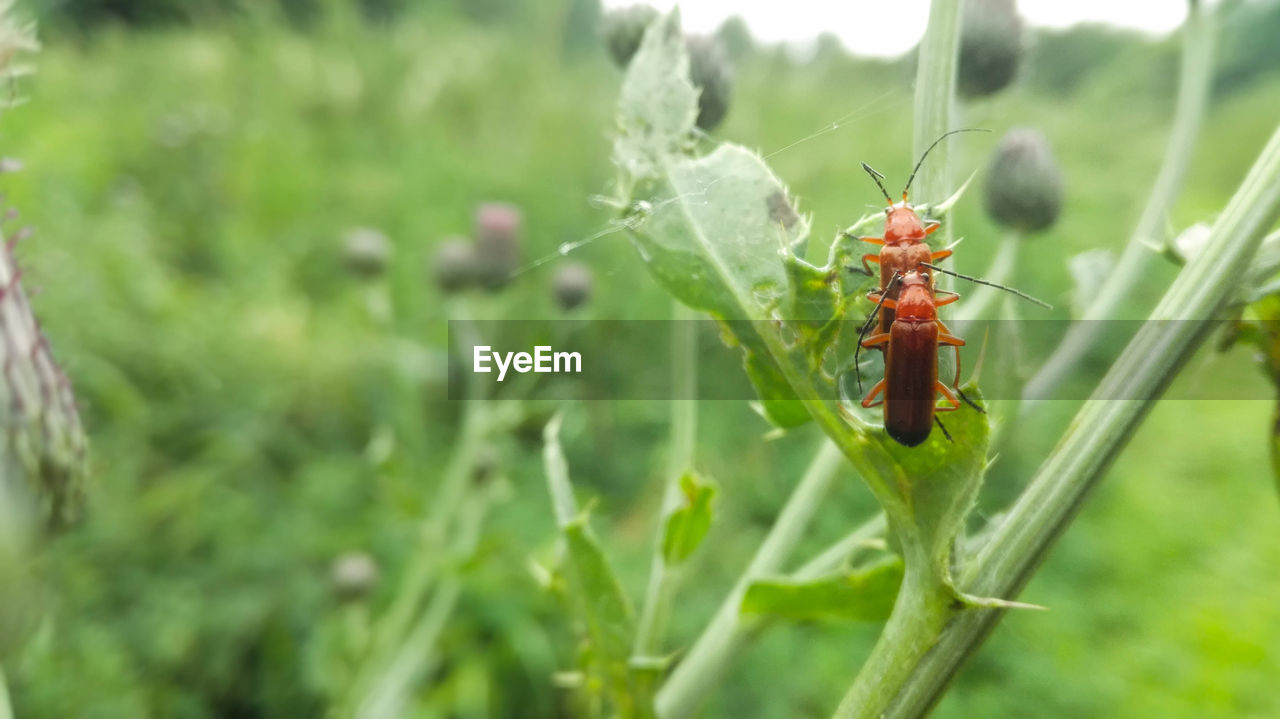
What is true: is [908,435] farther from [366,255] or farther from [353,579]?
[366,255]

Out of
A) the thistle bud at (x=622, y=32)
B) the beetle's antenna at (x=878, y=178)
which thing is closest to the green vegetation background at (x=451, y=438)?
the beetle's antenna at (x=878, y=178)

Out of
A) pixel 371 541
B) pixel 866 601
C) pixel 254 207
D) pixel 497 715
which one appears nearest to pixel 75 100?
pixel 254 207

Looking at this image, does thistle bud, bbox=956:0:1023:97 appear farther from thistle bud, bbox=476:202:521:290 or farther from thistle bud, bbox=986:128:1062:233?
thistle bud, bbox=476:202:521:290

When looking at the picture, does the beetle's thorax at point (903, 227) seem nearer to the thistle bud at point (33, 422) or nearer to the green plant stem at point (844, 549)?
the green plant stem at point (844, 549)

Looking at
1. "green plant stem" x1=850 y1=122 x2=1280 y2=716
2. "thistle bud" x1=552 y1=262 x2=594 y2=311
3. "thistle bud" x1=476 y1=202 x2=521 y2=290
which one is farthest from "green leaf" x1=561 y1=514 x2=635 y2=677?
"thistle bud" x1=476 y1=202 x2=521 y2=290

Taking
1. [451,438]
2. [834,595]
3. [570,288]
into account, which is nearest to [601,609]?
[834,595]

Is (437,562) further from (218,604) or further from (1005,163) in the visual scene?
(1005,163)
